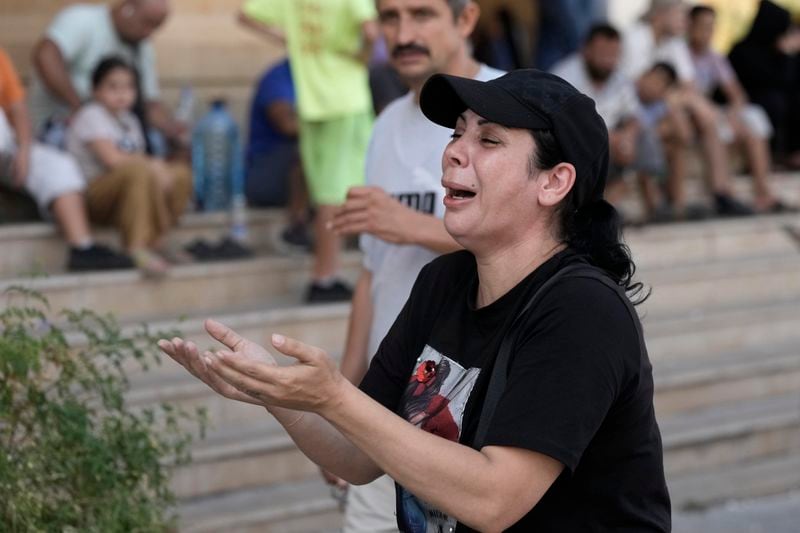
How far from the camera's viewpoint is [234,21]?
9258mm

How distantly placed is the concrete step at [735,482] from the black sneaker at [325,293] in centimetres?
201

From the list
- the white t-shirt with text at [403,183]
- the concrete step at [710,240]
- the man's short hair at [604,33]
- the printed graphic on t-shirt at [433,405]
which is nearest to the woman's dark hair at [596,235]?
the printed graphic on t-shirt at [433,405]

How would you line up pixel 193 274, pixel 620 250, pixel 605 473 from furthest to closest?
pixel 193 274
pixel 620 250
pixel 605 473

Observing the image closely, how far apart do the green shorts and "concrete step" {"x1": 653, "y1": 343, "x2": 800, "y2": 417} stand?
6.80 ft

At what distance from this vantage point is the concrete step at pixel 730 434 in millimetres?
7533

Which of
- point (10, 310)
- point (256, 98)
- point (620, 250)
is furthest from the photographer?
point (256, 98)

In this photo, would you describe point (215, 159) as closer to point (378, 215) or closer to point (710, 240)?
point (710, 240)

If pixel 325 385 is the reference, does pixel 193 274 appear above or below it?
below

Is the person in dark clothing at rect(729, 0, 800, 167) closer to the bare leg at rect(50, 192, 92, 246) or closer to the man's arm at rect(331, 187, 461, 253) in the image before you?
the bare leg at rect(50, 192, 92, 246)

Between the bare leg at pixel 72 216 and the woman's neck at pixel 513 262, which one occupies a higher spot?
the woman's neck at pixel 513 262

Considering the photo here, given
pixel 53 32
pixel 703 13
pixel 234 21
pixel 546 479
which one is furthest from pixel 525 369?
pixel 703 13

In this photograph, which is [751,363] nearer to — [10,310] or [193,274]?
[193,274]

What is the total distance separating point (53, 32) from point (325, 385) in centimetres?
551

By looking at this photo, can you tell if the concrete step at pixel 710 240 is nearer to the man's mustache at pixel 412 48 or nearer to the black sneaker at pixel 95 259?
the black sneaker at pixel 95 259
